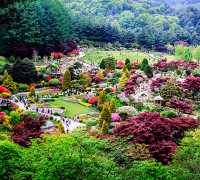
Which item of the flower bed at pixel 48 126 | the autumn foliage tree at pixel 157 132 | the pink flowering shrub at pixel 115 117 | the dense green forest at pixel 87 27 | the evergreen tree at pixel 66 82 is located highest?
the dense green forest at pixel 87 27

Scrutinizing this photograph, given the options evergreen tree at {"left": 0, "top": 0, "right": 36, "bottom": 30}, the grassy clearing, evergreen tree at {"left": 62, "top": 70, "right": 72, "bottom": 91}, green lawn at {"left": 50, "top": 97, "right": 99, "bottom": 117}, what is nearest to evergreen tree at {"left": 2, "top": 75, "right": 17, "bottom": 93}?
green lawn at {"left": 50, "top": 97, "right": 99, "bottom": 117}

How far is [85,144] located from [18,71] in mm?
33531

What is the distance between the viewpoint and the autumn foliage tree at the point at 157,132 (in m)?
18.0

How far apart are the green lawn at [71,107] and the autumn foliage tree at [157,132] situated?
11.8 meters

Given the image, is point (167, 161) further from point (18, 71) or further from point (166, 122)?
point (18, 71)

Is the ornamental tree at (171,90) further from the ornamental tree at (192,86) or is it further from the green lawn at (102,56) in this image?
the green lawn at (102,56)

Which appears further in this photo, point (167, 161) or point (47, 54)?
point (47, 54)

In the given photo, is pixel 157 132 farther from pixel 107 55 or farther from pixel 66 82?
pixel 107 55

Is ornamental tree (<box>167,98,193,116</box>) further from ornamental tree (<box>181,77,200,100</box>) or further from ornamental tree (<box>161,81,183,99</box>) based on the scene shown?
ornamental tree (<box>181,77,200,100</box>)

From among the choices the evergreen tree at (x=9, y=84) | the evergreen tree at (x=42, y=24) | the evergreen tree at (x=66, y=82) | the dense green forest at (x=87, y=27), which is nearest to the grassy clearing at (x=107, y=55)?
the dense green forest at (x=87, y=27)

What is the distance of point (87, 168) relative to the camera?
10977 millimetres

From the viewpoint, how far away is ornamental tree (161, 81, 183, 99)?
35.3 meters

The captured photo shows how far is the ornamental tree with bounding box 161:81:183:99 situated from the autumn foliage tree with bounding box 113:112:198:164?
13344 millimetres

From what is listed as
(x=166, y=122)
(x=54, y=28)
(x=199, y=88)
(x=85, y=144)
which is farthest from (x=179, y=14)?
(x=85, y=144)
